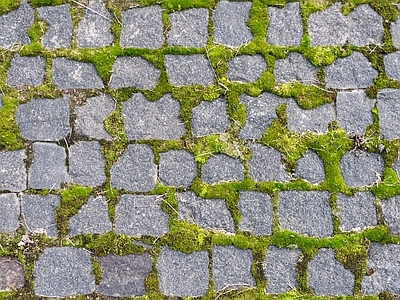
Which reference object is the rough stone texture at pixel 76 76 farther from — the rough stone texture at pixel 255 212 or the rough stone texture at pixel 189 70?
the rough stone texture at pixel 255 212

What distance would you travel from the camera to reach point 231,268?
4137 millimetres

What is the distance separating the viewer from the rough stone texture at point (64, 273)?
414 centimetres

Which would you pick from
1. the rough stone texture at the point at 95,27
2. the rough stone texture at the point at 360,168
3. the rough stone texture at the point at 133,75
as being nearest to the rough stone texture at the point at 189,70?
the rough stone texture at the point at 133,75

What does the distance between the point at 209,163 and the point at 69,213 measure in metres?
1.16

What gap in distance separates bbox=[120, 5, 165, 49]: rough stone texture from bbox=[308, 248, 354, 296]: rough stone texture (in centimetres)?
215

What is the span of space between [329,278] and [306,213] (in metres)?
0.53

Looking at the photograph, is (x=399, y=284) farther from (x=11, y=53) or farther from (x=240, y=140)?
(x=11, y=53)

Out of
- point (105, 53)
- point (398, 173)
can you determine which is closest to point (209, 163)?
point (105, 53)

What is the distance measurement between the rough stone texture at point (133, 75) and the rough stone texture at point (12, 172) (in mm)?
941

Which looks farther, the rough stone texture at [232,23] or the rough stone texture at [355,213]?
the rough stone texture at [232,23]

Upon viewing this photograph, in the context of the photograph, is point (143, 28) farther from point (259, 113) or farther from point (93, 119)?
point (259, 113)

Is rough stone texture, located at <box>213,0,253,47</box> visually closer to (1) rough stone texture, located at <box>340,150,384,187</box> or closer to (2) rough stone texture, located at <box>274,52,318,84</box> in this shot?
(2) rough stone texture, located at <box>274,52,318,84</box>

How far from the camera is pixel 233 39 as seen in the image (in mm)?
4285

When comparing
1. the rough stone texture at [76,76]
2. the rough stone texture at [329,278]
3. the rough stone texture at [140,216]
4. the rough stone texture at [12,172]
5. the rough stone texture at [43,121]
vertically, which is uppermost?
the rough stone texture at [76,76]
